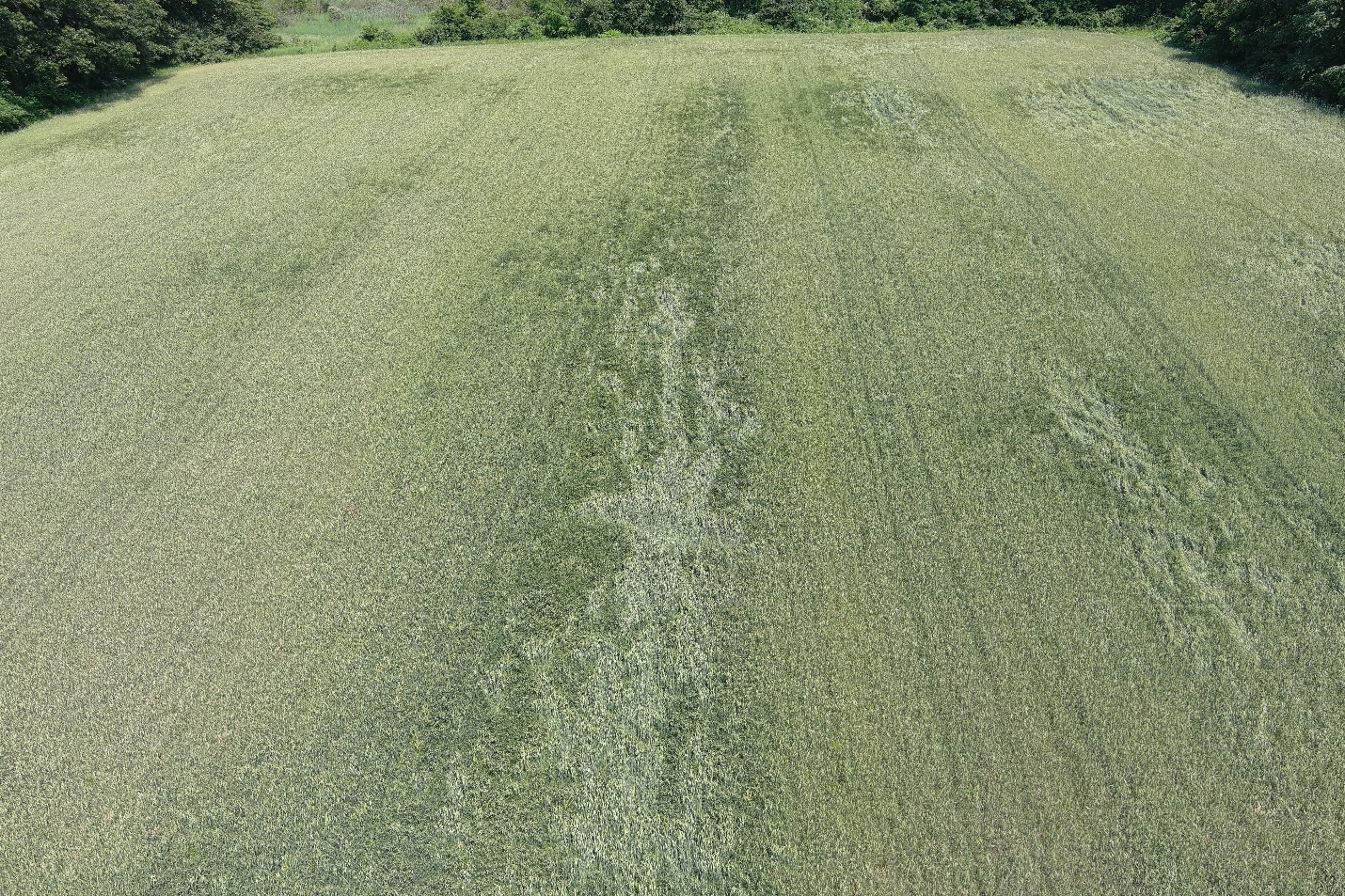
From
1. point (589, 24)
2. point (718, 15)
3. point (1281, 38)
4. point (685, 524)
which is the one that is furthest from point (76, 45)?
point (1281, 38)

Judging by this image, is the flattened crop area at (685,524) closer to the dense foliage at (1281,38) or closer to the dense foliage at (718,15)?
the dense foliage at (1281,38)

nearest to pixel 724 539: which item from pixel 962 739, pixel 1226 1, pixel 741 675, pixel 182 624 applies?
pixel 741 675

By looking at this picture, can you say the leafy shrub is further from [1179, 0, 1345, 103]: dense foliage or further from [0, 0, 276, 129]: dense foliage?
[1179, 0, 1345, 103]: dense foliage

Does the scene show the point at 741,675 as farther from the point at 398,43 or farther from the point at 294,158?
the point at 398,43

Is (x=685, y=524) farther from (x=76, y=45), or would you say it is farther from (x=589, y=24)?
(x=589, y=24)

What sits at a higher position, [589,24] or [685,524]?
[589,24]

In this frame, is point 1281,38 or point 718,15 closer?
point 1281,38
